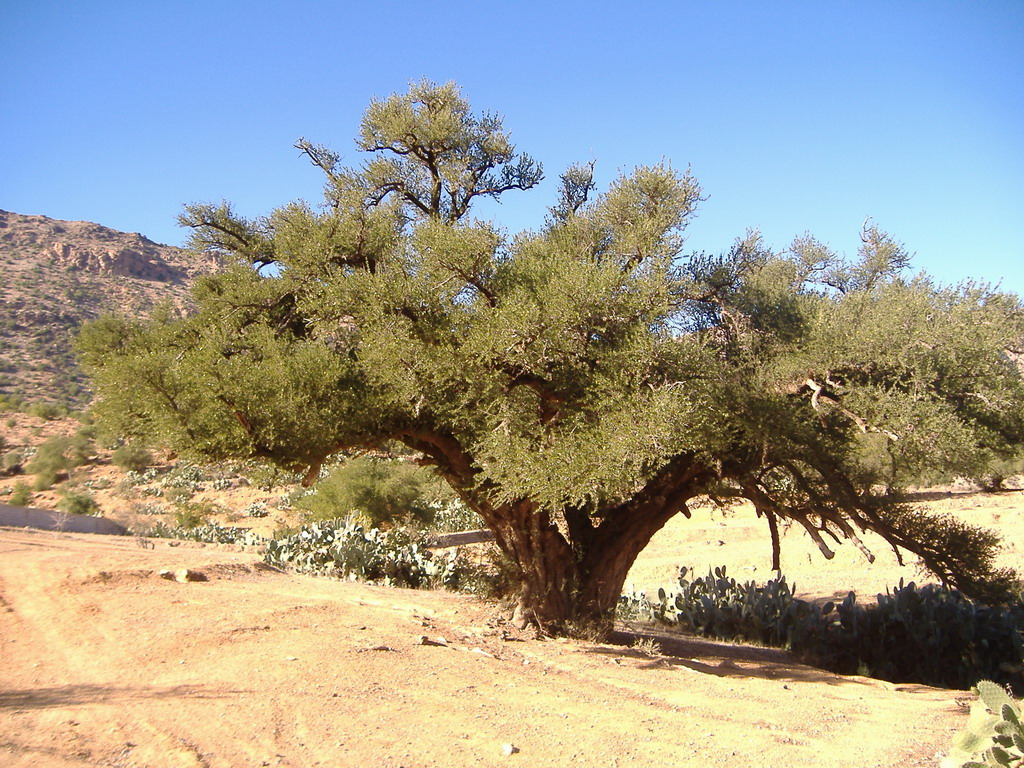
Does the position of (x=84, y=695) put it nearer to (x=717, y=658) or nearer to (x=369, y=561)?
(x=717, y=658)

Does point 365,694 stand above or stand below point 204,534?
below

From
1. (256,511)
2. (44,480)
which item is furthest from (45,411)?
(256,511)

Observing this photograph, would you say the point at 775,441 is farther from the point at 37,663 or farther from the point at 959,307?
the point at 37,663

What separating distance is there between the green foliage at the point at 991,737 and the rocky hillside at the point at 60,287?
44470 mm

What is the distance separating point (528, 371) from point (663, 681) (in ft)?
12.9

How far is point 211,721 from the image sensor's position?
6.12 meters

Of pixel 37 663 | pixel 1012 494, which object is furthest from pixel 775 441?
pixel 1012 494

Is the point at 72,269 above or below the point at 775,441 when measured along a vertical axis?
above

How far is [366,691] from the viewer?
286 inches

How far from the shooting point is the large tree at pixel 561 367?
9305mm

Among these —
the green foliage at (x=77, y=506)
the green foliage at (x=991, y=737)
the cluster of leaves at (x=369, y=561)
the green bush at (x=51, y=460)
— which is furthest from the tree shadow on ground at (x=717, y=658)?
the green bush at (x=51, y=460)

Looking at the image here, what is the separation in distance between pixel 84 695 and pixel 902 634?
12127 millimetres

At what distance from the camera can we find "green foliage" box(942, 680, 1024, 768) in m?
5.46

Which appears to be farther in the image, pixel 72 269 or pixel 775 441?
pixel 72 269
